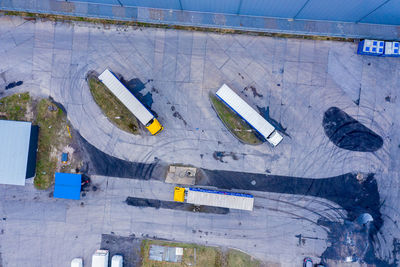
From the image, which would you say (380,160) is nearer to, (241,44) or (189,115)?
(241,44)

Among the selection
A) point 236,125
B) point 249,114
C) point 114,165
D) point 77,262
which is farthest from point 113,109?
point 77,262

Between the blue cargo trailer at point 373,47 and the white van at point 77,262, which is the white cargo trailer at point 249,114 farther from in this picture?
the white van at point 77,262

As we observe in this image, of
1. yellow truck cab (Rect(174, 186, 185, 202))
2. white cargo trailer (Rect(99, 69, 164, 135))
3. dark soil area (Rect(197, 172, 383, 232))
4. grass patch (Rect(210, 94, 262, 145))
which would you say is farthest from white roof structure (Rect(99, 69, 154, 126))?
dark soil area (Rect(197, 172, 383, 232))

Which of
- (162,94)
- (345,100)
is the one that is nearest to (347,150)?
(345,100)

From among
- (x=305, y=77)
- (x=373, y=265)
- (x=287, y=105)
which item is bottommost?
(x=373, y=265)

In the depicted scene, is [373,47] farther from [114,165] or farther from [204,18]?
[114,165]

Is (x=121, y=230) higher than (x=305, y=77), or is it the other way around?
(x=305, y=77)

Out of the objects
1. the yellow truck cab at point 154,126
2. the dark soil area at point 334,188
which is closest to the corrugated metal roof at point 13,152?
the yellow truck cab at point 154,126
